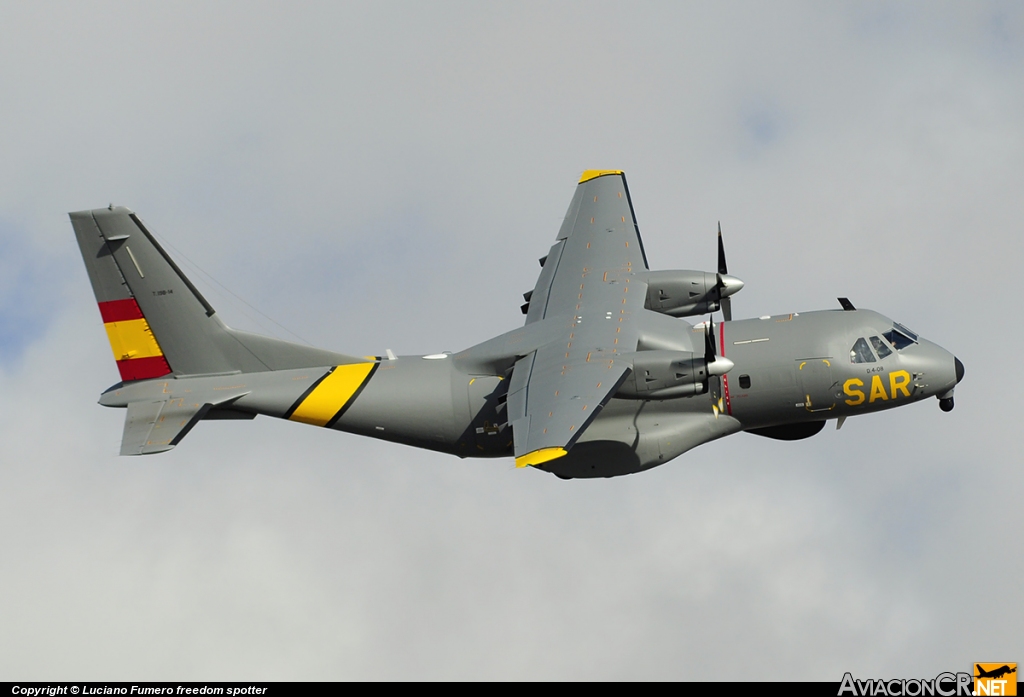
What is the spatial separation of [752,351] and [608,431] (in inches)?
171

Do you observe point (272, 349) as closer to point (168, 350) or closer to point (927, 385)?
point (168, 350)

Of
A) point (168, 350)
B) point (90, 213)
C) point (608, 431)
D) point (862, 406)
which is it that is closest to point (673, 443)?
point (608, 431)

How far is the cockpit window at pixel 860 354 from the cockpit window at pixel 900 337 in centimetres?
74

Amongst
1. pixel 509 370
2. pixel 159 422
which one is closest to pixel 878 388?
pixel 509 370

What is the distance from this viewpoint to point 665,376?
3319 cm

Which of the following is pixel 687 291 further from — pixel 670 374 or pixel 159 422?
pixel 159 422

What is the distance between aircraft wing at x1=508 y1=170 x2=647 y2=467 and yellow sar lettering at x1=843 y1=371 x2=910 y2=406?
587 centimetres

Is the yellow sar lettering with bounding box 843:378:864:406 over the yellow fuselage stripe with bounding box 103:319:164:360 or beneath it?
beneath

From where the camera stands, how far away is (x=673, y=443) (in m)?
36.8

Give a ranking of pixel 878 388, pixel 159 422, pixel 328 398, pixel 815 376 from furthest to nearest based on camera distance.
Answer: pixel 328 398
pixel 159 422
pixel 878 388
pixel 815 376

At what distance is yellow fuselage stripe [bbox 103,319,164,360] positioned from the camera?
37594 mm

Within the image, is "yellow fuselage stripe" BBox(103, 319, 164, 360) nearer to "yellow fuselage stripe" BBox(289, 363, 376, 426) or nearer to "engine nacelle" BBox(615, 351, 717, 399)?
"yellow fuselage stripe" BBox(289, 363, 376, 426)

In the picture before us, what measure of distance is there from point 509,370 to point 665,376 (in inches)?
189

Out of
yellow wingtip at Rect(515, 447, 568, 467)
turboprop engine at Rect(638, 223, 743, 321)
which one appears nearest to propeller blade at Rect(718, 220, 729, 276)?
turboprop engine at Rect(638, 223, 743, 321)
